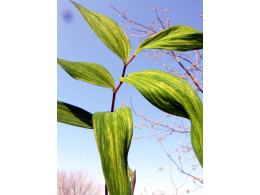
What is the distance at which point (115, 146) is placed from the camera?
0.48 metres

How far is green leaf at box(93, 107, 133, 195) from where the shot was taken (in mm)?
457

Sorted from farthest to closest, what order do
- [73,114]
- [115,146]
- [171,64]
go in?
[171,64] < [73,114] < [115,146]

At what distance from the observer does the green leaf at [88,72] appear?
1.92 ft

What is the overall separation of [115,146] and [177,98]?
0.51ft

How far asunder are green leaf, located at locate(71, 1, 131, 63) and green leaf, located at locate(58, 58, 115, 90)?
6 centimetres

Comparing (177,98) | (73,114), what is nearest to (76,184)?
(73,114)

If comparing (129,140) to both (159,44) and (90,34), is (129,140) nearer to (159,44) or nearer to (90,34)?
(159,44)

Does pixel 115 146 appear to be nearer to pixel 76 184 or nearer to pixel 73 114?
pixel 73 114

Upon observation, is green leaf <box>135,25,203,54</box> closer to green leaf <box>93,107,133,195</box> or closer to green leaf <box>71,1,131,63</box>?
green leaf <box>71,1,131,63</box>

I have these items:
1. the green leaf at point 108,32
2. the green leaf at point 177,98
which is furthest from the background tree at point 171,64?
the green leaf at point 177,98

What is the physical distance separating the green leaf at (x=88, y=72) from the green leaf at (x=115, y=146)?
11 cm

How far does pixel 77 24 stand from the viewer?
799mm

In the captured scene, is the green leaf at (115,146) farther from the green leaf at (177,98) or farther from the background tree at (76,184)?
the background tree at (76,184)

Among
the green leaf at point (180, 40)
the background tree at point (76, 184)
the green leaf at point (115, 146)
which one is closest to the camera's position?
the green leaf at point (115, 146)
